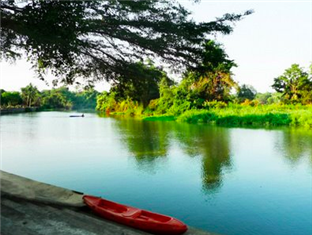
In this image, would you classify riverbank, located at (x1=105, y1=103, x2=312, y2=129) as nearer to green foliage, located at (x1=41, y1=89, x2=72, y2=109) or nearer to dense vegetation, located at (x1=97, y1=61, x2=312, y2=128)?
dense vegetation, located at (x1=97, y1=61, x2=312, y2=128)

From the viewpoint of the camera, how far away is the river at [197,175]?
17.4ft

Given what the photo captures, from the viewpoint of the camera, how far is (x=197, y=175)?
801cm

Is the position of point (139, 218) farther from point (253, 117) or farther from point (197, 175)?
point (253, 117)

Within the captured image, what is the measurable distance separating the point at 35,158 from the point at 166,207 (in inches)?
266

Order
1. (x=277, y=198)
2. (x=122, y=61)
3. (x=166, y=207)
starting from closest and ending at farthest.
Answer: (x=122, y=61)
(x=166, y=207)
(x=277, y=198)

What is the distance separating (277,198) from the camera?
6215 millimetres

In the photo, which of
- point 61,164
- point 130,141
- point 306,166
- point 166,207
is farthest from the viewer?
point 130,141

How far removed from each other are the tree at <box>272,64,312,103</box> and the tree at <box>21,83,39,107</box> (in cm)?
4649

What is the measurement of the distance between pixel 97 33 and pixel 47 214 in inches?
115

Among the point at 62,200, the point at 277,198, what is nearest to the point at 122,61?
the point at 62,200

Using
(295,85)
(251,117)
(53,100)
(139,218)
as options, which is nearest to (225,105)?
(251,117)

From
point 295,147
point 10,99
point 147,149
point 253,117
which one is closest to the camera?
point 295,147

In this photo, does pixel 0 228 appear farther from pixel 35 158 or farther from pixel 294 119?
Answer: pixel 294 119

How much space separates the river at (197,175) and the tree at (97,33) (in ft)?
9.25
